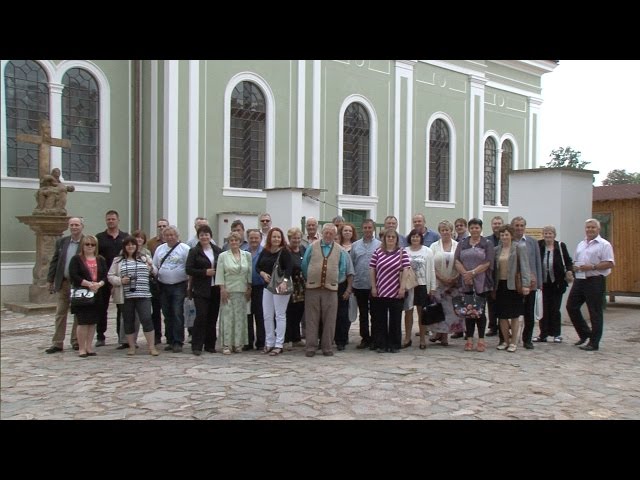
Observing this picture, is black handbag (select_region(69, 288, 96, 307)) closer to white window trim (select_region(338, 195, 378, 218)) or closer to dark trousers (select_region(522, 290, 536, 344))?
dark trousers (select_region(522, 290, 536, 344))

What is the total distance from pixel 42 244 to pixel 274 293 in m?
6.47

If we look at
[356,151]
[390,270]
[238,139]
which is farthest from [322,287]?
[356,151]

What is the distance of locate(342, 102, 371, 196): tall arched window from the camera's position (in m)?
19.3

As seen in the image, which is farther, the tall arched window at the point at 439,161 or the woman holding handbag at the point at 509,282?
the tall arched window at the point at 439,161

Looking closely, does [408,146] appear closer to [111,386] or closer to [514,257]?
[514,257]

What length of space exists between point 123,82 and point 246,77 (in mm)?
3164

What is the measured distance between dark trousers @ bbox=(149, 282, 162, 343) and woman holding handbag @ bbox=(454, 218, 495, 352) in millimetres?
3970

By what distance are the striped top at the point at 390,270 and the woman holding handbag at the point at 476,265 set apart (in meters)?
0.74

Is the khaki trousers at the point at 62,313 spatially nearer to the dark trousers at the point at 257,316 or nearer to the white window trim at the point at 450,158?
the dark trousers at the point at 257,316

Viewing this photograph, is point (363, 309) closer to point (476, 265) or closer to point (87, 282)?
point (476, 265)

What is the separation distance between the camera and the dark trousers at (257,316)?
8.23 metres

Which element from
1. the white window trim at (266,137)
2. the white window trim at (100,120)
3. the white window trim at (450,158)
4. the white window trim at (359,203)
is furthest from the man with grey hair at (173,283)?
the white window trim at (450,158)

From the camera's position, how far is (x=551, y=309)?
8984 mm

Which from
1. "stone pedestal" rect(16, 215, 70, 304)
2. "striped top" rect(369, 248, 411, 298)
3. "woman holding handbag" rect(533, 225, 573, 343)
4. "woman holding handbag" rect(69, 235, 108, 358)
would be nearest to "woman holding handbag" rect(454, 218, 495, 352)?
"striped top" rect(369, 248, 411, 298)
